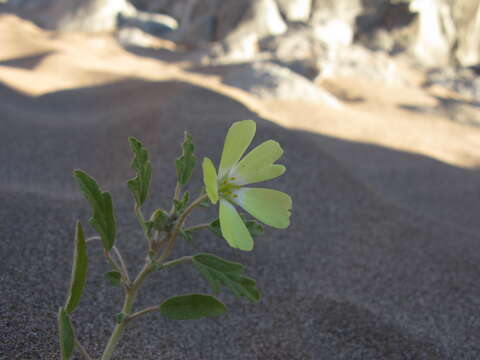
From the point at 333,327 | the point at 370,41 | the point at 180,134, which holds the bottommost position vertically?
the point at 333,327

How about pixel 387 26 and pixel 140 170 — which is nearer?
pixel 140 170

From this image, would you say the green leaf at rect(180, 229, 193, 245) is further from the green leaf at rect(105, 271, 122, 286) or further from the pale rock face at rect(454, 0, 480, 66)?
the pale rock face at rect(454, 0, 480, 66)

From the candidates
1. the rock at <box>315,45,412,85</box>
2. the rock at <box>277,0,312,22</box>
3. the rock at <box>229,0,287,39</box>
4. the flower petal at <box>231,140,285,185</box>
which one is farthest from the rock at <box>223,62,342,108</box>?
the rock at <box>277,0,312,22</box>

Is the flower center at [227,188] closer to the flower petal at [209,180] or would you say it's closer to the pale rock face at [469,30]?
the flower petal at [209,180]

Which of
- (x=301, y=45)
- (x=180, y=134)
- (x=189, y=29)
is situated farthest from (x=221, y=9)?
(x=180, y=134)

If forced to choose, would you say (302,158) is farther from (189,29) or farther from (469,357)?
(189,29)

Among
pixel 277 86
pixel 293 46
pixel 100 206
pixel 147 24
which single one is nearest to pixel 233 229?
pixel 100 206

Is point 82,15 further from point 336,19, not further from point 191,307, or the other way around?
point 191,307
